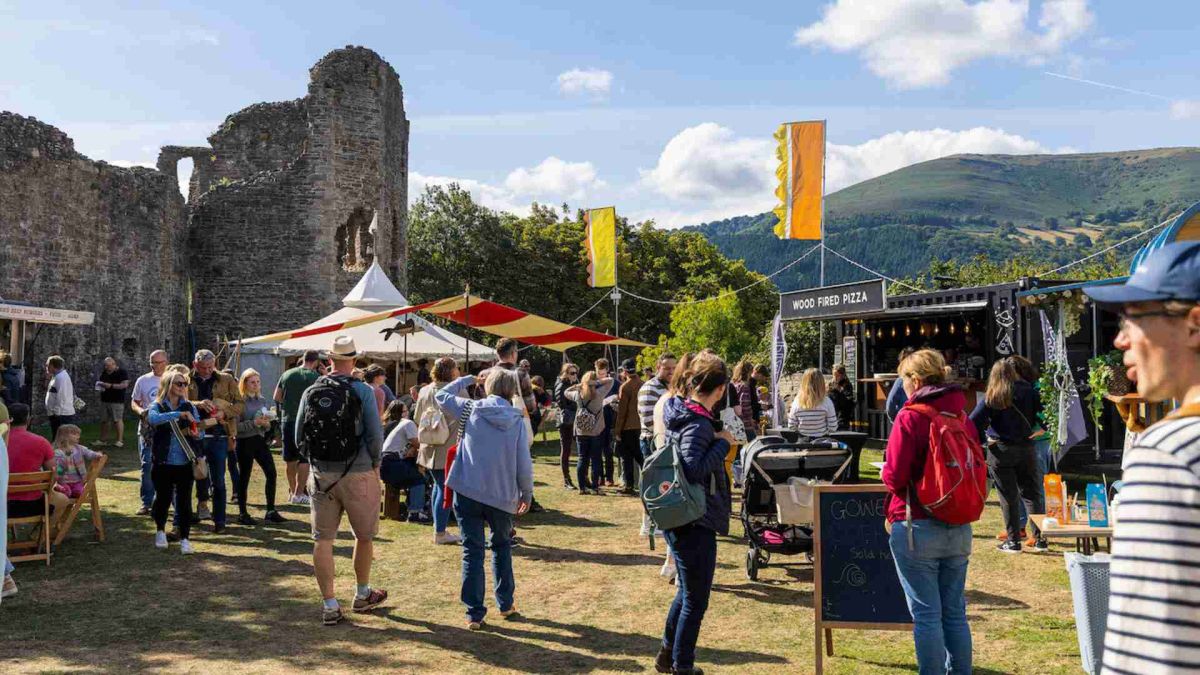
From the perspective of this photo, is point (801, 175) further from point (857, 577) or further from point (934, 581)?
point (934, 581)

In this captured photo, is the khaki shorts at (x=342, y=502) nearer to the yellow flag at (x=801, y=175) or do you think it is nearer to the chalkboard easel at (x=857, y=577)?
the chalkboard easel at (x=857, y=577)

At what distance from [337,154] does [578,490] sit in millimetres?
15967

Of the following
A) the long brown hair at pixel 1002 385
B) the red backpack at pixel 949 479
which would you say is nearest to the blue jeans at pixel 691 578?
the red backpack at pixel 949 479

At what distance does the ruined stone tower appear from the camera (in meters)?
25.6

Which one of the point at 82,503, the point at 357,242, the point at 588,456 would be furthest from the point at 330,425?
the point at 357,242

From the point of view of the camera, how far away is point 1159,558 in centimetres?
159

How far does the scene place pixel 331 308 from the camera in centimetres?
2602

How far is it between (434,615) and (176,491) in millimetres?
3142

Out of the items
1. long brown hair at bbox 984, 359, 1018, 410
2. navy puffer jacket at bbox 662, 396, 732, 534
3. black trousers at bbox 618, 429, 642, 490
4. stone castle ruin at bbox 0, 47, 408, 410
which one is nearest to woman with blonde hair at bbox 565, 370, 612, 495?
black trousers at bbox 618, 429, 642, 490

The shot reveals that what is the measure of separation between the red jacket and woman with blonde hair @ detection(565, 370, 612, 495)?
7396mm

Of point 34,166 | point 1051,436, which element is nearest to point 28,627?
point 1051,436

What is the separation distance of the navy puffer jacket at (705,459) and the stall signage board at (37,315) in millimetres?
13168

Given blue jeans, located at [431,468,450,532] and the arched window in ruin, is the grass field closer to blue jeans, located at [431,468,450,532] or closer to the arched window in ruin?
blue jeans, located at [431,468,450,532]

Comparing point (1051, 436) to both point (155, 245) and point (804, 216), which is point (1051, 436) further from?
point (155, 245)
